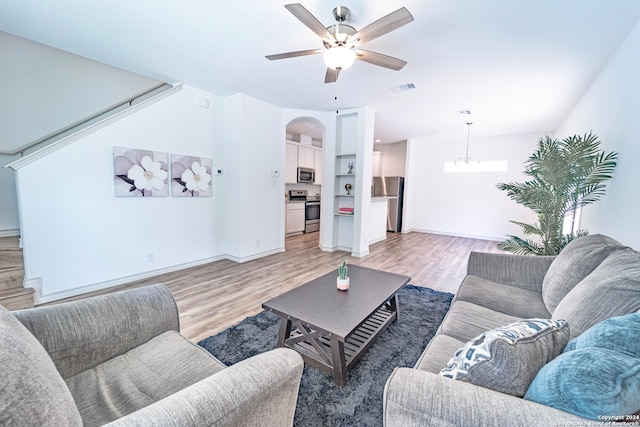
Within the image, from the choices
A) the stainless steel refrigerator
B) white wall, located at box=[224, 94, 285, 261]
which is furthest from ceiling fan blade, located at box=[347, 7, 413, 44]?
the stainless steel refrigerator

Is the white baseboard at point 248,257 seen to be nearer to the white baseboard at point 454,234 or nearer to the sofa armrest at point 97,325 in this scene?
the sofa armrest at point 97,325

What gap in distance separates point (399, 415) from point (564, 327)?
69 centimetres

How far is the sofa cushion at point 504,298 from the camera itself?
5.53 ft

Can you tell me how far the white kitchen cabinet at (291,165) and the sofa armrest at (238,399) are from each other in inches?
220

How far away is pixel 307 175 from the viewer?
6797 millimetres

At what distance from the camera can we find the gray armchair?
1.96 feet

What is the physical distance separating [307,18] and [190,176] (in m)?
2.81

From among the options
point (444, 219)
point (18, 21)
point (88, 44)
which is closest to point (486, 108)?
point (444, 219)

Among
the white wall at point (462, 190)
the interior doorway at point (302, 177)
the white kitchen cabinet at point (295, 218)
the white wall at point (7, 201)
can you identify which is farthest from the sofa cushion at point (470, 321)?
the white wall at point (462, 190)

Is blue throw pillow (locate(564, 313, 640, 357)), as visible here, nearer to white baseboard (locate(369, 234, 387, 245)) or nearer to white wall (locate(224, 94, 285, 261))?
white wall (locate(224, 94, 285, 261))

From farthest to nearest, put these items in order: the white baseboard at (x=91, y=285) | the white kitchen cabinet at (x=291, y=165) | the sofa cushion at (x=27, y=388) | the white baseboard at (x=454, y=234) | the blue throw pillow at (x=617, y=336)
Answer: the white baseboard at (x=454, y=234) → the white kitchen cabinet at (x=291, y=165) → the white baseboard at (x=91, y=285) → the blue throw pillow at (x=617, y=336) → the sofa cushion at (x=27, y=388)

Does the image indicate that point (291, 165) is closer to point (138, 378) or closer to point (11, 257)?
point (11, 257)

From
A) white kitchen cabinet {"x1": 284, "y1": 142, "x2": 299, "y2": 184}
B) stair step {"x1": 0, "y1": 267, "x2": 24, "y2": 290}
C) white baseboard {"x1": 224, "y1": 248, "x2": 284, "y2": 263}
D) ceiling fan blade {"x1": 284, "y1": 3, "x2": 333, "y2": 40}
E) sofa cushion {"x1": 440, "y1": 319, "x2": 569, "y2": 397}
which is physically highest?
ceiling fan blade {"x1": 284, "y1": 3, "x2": 333, "y2": 40}

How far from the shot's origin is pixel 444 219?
7047 mm
